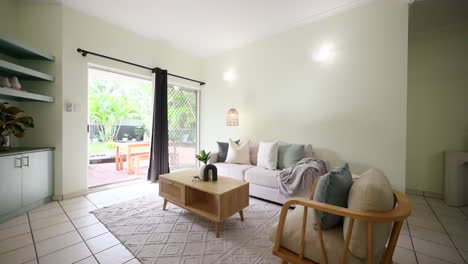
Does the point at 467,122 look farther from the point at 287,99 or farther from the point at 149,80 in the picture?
the point at 149,80

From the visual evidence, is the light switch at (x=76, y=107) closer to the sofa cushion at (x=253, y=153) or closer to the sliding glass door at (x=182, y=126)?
the sliding glass door at (x=182, y=126)

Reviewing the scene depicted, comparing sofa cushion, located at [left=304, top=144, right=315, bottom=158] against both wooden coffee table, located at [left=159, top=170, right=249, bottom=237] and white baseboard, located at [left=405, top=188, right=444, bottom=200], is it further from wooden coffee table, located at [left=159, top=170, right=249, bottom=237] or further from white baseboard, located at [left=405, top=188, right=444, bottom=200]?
white baseboard, located at [left=405, top=188, right=444, bottom=200]

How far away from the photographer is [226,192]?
5.88 feet

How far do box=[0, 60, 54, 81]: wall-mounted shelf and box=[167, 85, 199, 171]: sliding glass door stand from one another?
1898 mm

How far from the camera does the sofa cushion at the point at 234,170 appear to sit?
112 inches

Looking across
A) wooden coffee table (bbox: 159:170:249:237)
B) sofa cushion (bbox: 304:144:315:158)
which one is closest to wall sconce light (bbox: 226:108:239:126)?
sofa cushion (bbox: 304:144:315:158)

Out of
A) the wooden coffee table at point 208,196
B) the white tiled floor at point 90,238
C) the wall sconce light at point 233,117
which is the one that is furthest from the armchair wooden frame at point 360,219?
the wall sconce light at point 233,117

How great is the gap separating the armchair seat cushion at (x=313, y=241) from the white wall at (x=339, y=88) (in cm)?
184

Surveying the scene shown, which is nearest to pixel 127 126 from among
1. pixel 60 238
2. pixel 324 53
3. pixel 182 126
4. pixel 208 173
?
pixel 182 126

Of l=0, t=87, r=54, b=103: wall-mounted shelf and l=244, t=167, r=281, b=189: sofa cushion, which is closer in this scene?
l=0, t=87, r=54, b=103: wall-mounted shelf

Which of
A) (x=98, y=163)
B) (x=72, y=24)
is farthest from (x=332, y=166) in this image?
(x=98, y=163)

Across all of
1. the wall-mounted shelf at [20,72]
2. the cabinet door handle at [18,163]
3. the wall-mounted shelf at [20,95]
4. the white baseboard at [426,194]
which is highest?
the wall-mounted shelf at [20,72]

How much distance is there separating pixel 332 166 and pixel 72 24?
4.41 meters

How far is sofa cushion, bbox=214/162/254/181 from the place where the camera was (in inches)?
112
